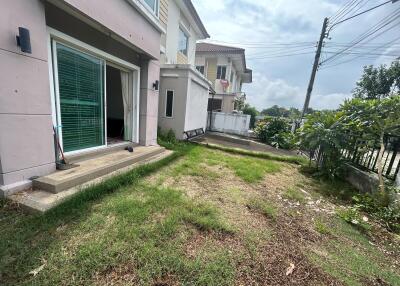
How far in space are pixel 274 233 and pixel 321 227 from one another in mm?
863

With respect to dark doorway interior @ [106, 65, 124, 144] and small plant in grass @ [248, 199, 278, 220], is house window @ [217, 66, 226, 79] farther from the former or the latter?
small plant in grass @ [248, 199, 278, 220]

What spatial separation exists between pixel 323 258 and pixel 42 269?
111 inches

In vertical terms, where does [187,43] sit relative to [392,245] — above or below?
above

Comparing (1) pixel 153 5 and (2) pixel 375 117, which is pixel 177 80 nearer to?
(1) pixel 153 5

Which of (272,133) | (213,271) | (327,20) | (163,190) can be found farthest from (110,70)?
(327,20)

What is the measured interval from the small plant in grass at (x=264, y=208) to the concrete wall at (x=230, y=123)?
9913 millimetres

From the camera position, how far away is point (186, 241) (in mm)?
2047

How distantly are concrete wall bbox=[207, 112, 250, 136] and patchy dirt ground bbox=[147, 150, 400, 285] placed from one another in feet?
28.3

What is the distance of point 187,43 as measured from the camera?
407 inches

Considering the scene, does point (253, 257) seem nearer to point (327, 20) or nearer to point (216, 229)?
point (216, 229)

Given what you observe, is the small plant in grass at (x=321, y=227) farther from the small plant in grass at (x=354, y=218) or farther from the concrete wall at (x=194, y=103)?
the concrete wall at (x=194, y=103)

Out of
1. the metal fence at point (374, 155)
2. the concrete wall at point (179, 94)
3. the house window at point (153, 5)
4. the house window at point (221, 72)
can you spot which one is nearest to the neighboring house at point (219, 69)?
the house window at point (221, 72)

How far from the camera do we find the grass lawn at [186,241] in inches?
63.2

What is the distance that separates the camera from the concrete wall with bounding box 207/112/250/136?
12672 millimetres
